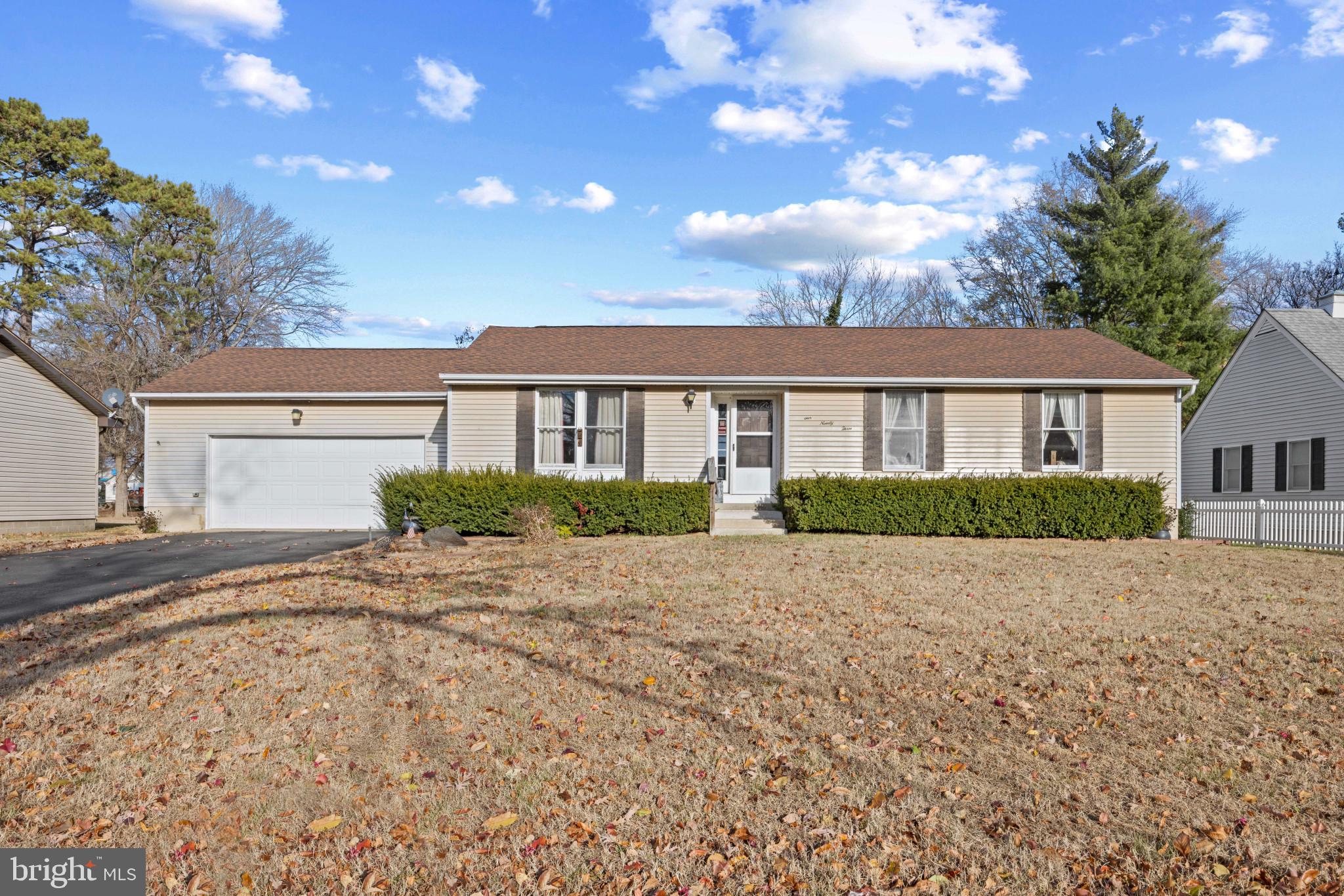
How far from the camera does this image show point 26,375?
61.7ft

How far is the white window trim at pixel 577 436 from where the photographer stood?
52.2 feet

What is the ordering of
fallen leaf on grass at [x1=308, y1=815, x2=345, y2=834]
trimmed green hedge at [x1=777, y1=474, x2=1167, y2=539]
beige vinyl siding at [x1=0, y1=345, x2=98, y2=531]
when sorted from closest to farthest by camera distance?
fallen leaf on grass at [x1=308, y1=815, x2=345, y2=834] → trimmed green hedge at [x1=777, y1=474, x2=1167, y2=539] → beige vinyl siding at [x1=0, y1=345, x2=98, y2=531]

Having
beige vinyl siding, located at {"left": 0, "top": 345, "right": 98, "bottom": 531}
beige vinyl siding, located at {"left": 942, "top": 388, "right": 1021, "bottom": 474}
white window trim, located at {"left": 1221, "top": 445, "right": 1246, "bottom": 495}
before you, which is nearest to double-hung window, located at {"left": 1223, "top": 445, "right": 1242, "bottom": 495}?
white window trim, located at {"left": 1221, "top": 445, "right": 1246, "bottom": 495}

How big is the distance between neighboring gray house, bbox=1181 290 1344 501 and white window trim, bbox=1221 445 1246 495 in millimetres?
25

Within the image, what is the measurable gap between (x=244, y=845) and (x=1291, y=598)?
33.6 feet

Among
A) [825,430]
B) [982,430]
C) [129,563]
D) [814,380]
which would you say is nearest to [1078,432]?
[982,430]

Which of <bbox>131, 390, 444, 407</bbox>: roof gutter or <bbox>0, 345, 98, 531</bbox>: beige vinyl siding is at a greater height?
<bbox>131, 390, 444, 407</bbox>: roof gutter

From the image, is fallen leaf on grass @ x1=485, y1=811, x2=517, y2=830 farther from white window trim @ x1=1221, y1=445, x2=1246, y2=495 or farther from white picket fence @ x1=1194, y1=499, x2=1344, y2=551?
white window trim @ x1=1221, y1=445, x2=1246, y2=495

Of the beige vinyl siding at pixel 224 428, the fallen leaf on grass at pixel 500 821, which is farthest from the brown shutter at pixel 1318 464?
the fallen leaf on grass at pixel 500 821

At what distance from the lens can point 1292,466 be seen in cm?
1961

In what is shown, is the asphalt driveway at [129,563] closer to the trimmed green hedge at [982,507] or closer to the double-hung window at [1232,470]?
the trimmed green hedge at [982,507]

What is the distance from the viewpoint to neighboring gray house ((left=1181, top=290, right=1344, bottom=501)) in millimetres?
18359

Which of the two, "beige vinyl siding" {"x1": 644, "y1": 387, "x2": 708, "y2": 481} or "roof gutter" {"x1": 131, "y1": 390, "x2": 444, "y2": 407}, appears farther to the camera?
"roof gutter" {"x1": 131, "y1": 390, "x2": 444, "y2": 407}

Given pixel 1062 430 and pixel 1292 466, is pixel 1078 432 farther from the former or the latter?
pixel 1292 466
